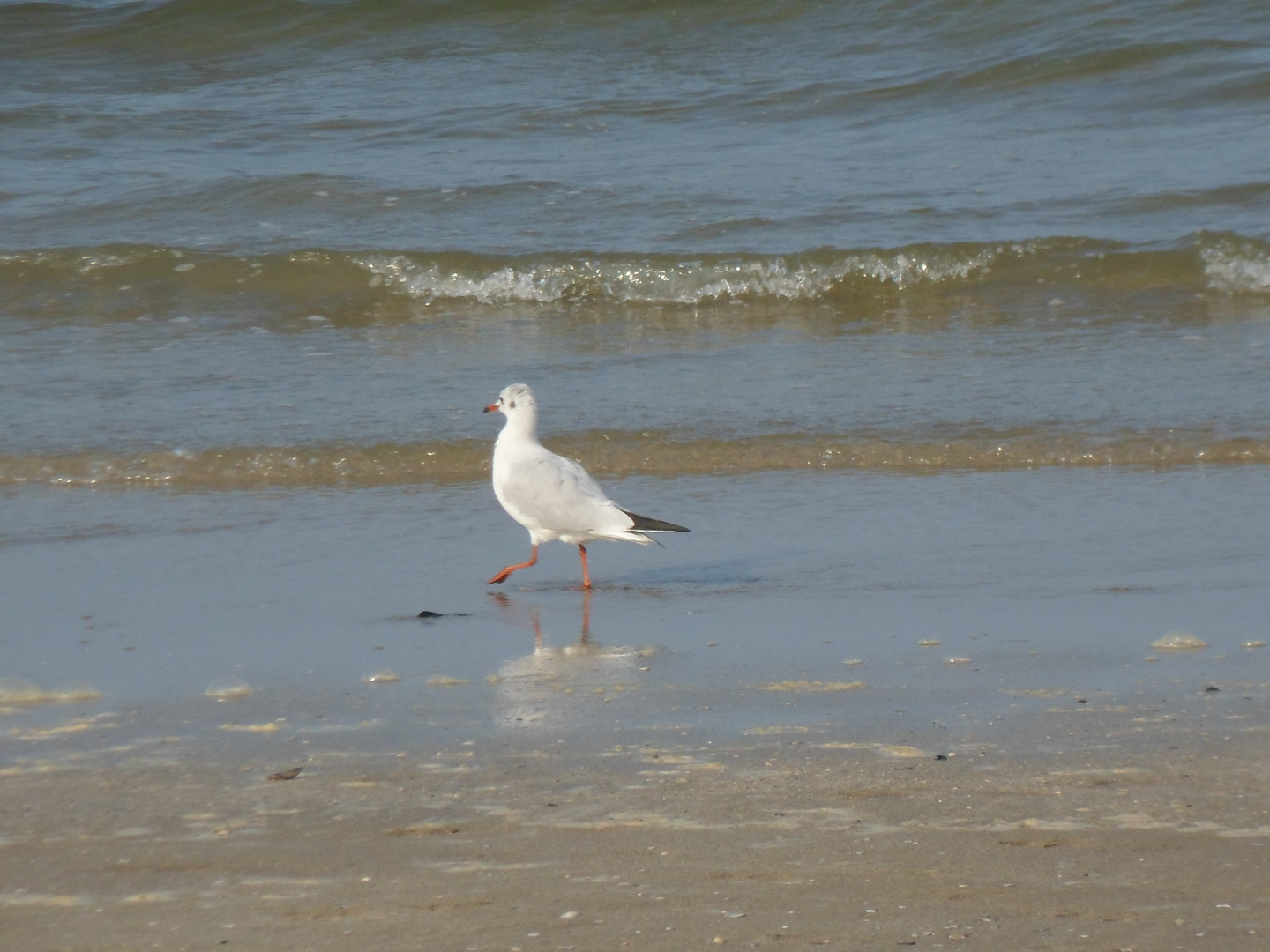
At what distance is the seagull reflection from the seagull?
45 cm

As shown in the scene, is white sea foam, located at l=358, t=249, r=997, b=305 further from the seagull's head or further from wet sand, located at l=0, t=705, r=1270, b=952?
wet sand, located at l=0, t=705, r=1270, b=952

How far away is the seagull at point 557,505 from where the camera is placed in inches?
169

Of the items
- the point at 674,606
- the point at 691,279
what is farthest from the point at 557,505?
the point at 691,279

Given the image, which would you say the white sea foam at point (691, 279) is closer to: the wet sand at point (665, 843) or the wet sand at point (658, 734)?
the wet sand at point (658, 734)

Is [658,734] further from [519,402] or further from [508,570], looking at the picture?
[519,402]

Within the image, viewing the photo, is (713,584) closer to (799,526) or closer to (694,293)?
(799,526)

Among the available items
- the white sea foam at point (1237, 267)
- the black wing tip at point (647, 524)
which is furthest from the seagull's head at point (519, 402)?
the white sea foam at point (1237, 267)

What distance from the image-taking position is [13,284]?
338 inches

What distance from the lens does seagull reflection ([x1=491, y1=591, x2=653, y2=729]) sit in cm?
310

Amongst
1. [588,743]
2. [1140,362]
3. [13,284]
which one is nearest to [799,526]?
[588,743]

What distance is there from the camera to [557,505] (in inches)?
171

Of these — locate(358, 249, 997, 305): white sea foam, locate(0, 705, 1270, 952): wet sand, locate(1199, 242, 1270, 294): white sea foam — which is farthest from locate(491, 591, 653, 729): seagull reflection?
locate(1199, 242, 1270, 294): white sea foam

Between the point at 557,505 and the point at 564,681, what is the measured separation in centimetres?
104

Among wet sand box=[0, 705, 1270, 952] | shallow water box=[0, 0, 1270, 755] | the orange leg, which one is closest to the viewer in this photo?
wet sand box=[0, 705, 1270, 952]
